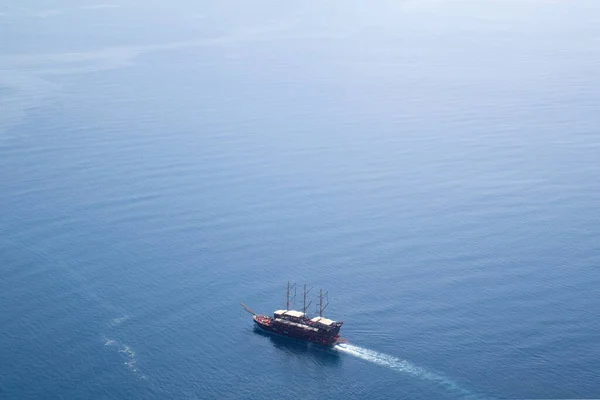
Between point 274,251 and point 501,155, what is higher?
point 501,155

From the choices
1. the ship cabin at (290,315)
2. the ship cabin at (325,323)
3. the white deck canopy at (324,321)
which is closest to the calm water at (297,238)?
the ship cabin at (290,315)

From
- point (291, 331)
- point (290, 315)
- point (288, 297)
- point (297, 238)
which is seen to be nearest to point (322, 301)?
point (288, 297)

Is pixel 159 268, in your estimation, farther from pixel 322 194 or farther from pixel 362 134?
pixel 362 134

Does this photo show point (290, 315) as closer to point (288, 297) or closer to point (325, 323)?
point (288, 297)

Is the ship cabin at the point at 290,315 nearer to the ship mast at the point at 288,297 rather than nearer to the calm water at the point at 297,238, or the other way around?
the ship mast at the point at 288,297

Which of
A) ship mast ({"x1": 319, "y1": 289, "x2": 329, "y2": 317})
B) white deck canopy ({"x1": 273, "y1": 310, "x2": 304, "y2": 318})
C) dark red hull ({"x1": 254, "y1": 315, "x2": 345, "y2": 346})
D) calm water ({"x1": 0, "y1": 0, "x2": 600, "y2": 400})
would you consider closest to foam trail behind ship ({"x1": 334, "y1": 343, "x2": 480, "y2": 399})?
calm water ({"x1": 0, "y1": 0, "x2": 600, "y2": 400})

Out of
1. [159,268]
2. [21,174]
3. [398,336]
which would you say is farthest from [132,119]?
[398,336]

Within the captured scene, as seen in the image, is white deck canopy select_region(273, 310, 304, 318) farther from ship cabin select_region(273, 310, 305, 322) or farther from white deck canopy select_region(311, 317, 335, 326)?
white deck canopy select_region(311, 317, 335, 326)
